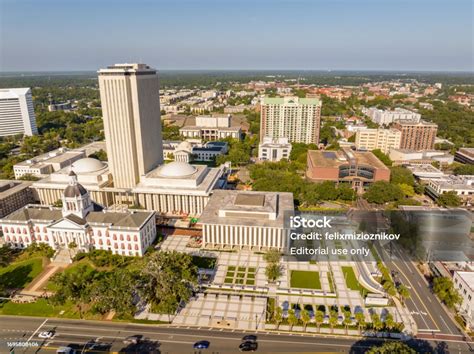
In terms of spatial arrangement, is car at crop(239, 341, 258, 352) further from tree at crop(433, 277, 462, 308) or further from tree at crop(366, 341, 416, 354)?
tree at crop(433, 277, 462, 308)

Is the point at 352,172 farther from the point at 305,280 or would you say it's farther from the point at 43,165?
the point at 43,165

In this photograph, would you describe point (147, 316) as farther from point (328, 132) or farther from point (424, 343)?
point (328, 132)

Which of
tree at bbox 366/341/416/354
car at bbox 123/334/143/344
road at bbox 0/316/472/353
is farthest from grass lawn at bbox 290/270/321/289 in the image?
car at bbox 123/334/143/344

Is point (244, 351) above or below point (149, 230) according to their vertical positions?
below

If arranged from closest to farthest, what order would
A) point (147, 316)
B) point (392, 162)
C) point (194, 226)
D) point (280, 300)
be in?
point (147, 316) → point (280, 300) → point (194, 226) → point (392, 162)

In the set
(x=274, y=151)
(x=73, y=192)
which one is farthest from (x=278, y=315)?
(x=274, y=151)

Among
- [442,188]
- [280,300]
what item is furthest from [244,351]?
[442,188]
